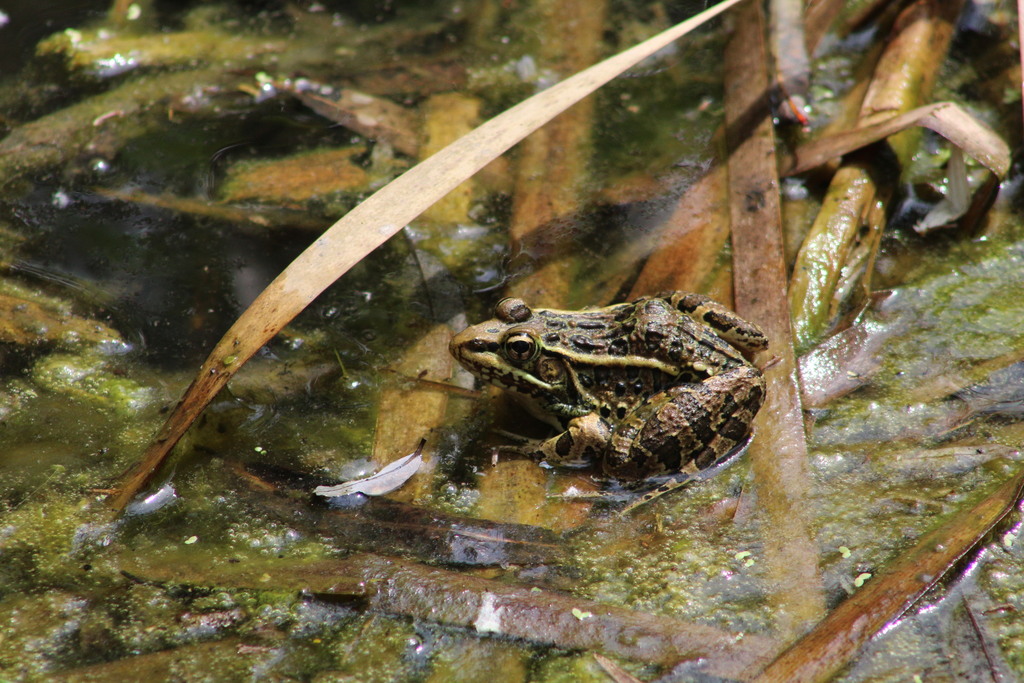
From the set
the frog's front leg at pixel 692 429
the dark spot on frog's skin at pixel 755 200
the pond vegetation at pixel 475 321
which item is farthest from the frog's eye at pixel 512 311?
the dark spot on frog's skin at pixel 755 200

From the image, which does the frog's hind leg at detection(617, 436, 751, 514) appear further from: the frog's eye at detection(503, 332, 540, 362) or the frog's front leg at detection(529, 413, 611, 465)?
the frog's eye at detection(503, 332, 540, 362)

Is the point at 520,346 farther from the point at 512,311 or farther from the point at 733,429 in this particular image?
the point at 733,429

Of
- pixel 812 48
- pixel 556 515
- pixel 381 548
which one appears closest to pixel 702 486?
pixel 556 515

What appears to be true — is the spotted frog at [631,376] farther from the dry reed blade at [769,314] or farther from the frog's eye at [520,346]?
the dry reed blade at [769,314]

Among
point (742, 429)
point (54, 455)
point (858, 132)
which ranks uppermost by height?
point (858, 132)

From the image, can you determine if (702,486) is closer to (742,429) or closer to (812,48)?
(742,429)
